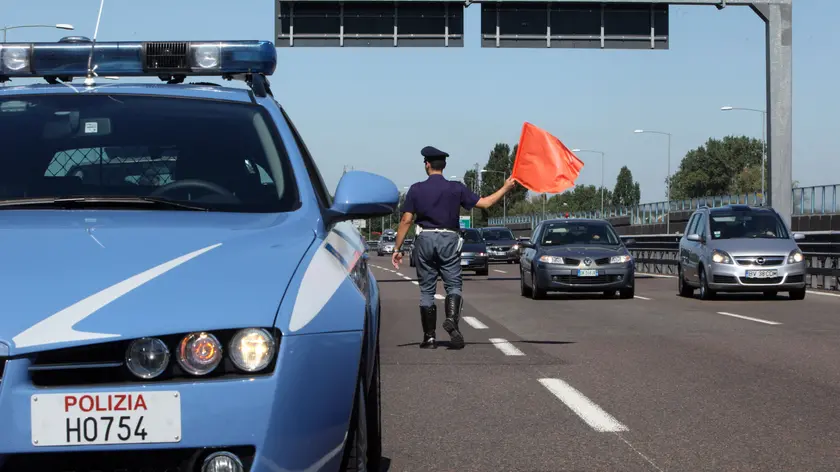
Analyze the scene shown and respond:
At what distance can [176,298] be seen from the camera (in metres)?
3.36

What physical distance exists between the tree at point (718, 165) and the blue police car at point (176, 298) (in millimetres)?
178915

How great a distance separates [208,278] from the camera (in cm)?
349

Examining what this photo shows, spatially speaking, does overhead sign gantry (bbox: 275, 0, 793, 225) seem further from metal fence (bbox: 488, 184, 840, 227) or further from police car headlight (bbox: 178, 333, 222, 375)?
police car headlight (bbox: 178, 333, 222, 375)

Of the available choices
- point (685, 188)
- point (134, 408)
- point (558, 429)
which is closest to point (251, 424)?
point (134, 408)

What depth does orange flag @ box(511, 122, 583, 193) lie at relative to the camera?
10703 millimetres

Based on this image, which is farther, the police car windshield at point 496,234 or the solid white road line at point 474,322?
the police car windshield at point 496,234

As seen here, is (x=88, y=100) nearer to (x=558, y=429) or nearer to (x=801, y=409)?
(x=558, y=429)

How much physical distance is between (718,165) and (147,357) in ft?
612

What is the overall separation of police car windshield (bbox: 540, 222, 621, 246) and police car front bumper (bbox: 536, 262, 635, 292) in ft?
3.58

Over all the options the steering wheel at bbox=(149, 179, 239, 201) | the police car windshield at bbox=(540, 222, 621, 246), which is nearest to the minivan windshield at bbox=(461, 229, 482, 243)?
the police car windshield at bbox=(540, 222, 621, 246)

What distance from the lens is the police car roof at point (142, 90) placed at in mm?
5141

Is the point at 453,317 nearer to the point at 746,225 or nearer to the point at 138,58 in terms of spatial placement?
the point at 138,58

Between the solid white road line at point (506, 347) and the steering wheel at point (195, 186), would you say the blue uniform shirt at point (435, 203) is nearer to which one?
the solid white road line at point (506, 347)

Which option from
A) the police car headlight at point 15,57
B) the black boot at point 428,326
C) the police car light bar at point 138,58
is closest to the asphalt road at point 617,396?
the black boot at point 428,326
